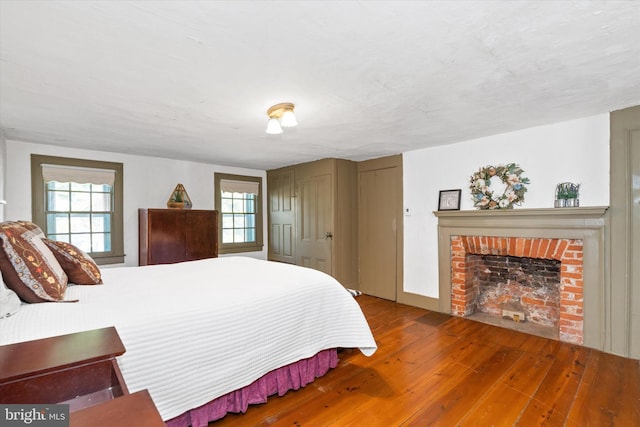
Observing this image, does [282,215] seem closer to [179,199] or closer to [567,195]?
[179,199]

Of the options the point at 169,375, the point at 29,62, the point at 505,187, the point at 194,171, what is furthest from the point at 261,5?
the point at 194,171

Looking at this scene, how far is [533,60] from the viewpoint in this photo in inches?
71.4

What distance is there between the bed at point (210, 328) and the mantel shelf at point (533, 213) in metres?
2.04

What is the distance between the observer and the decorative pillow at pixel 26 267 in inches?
59.6

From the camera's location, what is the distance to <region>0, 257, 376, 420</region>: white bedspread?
145 centimetres

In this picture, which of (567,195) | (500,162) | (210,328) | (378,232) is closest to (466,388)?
(210,328)

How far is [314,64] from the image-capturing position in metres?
1.82

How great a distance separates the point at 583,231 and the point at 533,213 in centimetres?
43

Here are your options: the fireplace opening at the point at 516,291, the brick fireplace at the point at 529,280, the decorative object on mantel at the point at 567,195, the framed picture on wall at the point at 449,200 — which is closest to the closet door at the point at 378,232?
the framed picture on wall at the point at 449,200

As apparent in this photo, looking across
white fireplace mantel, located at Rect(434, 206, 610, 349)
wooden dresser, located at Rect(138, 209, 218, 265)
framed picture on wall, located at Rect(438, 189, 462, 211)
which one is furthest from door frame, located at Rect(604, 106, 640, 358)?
wooden dresser, located at Rect(138, 209, 218, 265)

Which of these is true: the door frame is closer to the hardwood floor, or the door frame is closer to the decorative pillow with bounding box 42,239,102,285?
the hardwood floor

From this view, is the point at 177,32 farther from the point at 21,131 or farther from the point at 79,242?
the point at 79,242

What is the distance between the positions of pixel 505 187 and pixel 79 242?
5.37m

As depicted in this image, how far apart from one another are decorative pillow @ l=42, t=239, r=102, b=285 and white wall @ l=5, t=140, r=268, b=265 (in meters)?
2.31
